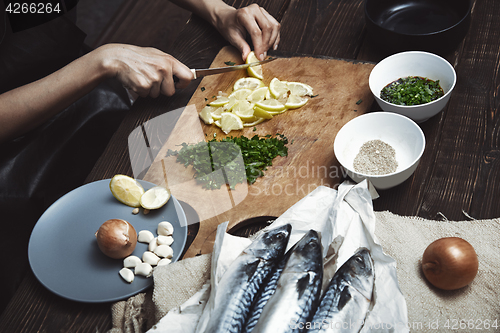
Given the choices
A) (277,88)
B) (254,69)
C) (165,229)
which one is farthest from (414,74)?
(165,229)

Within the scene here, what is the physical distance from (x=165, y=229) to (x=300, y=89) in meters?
0.88

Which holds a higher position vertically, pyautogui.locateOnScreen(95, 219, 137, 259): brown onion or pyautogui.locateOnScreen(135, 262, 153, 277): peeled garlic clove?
pyautogui.locateOnScreen(95, 219, 137, 259): brown onion

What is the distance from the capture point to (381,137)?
1.44 m

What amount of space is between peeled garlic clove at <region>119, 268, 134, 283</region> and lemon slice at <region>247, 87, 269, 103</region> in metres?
0.92

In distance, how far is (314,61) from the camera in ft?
5.87

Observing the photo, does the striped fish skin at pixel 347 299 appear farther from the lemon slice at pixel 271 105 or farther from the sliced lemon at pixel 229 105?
the sliced lemon at pixel 229 105

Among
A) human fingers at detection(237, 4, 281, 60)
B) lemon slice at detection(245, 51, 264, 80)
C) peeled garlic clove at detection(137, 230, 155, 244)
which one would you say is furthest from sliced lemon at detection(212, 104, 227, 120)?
peeled garlic clove at detection(137, 230, 155, 244)

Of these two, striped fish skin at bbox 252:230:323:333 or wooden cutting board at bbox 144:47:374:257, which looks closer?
striped fish skin at bbox 252:230:323:333

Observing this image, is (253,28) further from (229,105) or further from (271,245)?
(271,245)

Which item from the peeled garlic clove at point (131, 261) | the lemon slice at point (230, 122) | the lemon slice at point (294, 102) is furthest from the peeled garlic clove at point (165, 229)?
the lemon slice at point (294, 102)

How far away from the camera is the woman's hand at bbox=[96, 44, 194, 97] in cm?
171

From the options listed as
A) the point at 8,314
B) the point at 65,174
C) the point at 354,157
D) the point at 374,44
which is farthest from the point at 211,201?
the point at 374,44

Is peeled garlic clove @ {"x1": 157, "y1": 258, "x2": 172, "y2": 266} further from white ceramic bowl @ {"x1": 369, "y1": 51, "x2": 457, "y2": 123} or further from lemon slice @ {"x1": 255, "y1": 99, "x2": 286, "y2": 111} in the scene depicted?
white ceramic bowl @ {"x1": 369, "y1": 51, "x2": 457, "y2": 123}

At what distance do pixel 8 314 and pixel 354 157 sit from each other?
1340 mm
